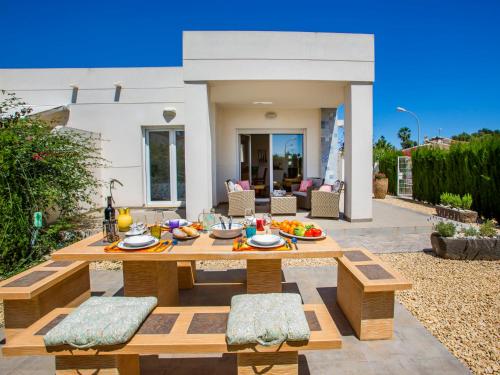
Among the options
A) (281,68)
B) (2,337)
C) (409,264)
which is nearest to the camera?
(2,337)

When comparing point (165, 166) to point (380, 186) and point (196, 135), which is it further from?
point (380, 186)

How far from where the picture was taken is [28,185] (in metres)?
4.02

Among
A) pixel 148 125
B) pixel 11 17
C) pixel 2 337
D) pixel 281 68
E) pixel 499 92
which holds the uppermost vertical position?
pixel 499 92

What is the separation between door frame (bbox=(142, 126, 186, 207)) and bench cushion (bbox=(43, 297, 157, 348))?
6410 millimetres

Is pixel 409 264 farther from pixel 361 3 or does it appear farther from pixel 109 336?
pixel 361 3

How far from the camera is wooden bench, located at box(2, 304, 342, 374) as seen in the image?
1532 millimetres

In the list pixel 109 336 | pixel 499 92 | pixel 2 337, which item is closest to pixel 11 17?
pixel 2 337

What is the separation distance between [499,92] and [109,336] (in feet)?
106

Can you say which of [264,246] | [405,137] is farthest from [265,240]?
[405,137]

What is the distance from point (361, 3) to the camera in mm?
8227

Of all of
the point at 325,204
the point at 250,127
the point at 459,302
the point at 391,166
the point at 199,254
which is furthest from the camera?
the point at 391,166

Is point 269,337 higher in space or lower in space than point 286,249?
lower

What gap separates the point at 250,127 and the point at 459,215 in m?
5.90

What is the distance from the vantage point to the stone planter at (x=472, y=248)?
4211 mm
